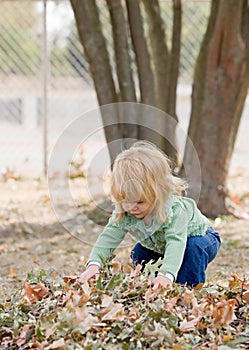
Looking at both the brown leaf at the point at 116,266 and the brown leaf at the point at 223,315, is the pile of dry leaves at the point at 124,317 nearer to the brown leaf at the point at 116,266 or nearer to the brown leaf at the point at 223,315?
the brown leaf at the point at 223,315

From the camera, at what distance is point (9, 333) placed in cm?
299

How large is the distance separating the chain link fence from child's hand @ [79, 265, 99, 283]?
262 inches

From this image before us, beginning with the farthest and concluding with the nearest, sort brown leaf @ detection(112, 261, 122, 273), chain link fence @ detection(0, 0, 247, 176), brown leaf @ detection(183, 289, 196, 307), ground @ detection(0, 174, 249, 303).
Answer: chain link fence @ detection(0, 0, 247, 176) < ground @ detection(0, 174, 249, 303) < brown leaf @ detection(112, 261, 122, 273) < brown leaf @ detection(183, 289, 196, 307)

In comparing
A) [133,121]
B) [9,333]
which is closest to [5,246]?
[133,121]

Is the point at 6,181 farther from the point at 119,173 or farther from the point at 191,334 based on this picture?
the point at 191,334

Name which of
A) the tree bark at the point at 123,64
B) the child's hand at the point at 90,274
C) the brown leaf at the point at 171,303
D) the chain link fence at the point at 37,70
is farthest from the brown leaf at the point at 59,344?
the chain link fence at the point at 37,70

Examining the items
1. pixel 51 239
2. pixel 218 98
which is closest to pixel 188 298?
pixel 51 239

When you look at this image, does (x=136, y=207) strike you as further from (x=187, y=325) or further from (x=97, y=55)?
(x=97, y=55)

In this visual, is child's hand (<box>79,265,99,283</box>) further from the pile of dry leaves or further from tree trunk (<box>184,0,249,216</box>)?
tree trunk (<box>184,0,249,216</box>)

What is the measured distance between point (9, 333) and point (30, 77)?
25.5 feet

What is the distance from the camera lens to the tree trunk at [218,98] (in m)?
6.40

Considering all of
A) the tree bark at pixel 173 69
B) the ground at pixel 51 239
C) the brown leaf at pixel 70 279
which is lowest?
the ground at pixel 51 239

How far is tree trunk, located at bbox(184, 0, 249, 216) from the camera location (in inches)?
252

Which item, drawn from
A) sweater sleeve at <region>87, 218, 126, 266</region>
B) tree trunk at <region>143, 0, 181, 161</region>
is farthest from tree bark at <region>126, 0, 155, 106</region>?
sweater sleeve at <region>87, 218, 126, 266</region>
